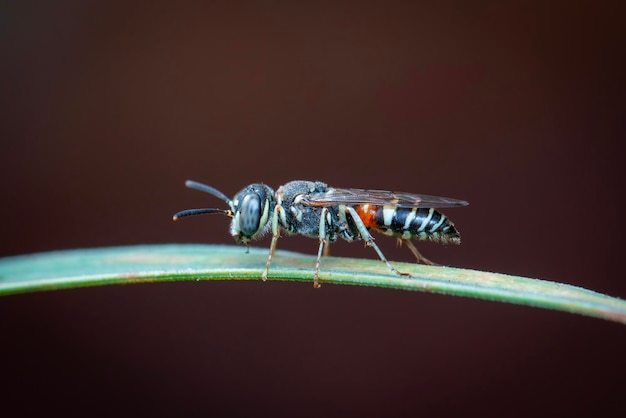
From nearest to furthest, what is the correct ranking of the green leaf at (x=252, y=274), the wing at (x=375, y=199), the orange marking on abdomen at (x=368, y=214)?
the green leaf at (x=252, y=274)
the wing at (x=375, y=199)
the orange marking on abdomen at (x=368, y=214)

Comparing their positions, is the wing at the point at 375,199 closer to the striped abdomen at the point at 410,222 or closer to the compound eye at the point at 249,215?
the striped abdomen at the point at 410,222

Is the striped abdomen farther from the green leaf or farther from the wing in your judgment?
the green leaf

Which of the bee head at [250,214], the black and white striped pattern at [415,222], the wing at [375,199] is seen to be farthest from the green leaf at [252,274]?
the black and white striped pattern at [415,222]

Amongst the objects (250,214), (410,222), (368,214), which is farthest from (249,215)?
(410,222)

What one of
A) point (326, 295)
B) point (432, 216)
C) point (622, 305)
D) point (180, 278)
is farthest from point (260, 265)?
point (326, 295)

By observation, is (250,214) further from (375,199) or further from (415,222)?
(415,222)

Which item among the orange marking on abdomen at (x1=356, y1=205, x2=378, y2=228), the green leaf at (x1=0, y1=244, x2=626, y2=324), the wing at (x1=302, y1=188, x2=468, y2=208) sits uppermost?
the wing at (x1=302, y1=188, x2=468, y2=208)

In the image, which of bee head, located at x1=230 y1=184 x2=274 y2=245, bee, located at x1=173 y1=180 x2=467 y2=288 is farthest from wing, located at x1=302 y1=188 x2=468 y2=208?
bee head, located at x1=230 y1=184 x2=274 y2=245
